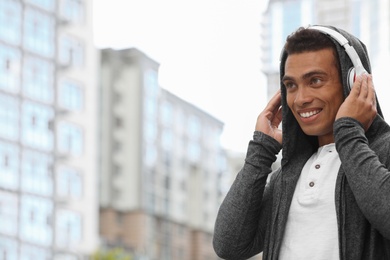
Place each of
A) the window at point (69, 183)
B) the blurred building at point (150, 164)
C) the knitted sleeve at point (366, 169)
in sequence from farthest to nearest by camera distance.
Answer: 1. the blurred building at point (150, 164)
2. the window at point (69, 183)
3. the knitted sleeve at point (366, 169)

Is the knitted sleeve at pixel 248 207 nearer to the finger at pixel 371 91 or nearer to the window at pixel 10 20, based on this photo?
the finger at pixel 371 91

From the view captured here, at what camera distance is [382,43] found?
85.7ft

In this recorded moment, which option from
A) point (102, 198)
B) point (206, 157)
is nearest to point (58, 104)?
point (102, 198)

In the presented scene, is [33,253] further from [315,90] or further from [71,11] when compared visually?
[315,90]

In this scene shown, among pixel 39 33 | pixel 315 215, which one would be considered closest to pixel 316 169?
pixel 315 215

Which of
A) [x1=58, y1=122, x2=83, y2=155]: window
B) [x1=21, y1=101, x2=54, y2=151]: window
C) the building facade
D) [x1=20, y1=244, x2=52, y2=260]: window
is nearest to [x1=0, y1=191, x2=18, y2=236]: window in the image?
[x1=20, y1=244, x2=52, y2=260]: window

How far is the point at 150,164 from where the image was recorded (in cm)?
3020

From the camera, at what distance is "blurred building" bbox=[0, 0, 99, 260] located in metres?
20.4

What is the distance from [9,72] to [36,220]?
135 inches

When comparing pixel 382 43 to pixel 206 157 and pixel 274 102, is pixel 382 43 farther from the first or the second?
pixel 274 102

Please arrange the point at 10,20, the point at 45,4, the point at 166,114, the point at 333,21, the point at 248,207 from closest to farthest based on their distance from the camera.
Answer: the point at 248,207, the point at 10,20, the point at 45,4, the point at 166,114, the point at 333,21

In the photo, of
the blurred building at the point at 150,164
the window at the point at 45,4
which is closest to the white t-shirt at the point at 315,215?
the window at the point at 45,4

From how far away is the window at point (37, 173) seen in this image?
67.7 feet

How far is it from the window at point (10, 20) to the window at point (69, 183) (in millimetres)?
3463
